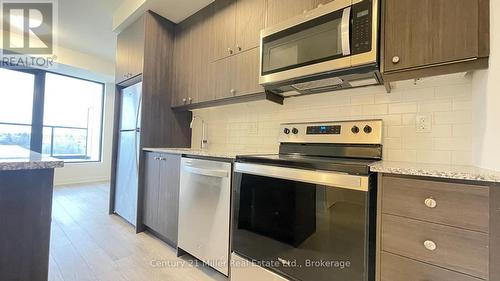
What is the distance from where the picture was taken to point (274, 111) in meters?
2.12

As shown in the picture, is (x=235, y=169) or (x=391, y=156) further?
(x=235, y=169)

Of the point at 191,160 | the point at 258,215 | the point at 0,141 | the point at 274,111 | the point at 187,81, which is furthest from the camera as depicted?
the point at 0,141

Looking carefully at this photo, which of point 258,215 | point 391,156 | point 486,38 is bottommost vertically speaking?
point 258,215

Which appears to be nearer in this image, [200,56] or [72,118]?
[200,56]

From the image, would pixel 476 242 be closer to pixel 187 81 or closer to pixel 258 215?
pixel 258 215

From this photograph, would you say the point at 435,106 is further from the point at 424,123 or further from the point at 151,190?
the point at 151,190

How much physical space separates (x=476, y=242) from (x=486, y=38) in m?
0.87

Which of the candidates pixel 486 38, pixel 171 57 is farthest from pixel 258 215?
pixel 171 57

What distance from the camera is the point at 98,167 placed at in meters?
5.47

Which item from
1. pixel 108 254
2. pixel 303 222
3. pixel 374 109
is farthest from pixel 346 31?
pixel 108 254

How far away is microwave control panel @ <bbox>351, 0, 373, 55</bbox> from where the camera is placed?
1.25 m

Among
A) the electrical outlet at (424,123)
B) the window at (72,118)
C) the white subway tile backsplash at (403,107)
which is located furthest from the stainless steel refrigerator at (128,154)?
the window at (72,118)

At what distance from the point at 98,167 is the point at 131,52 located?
3.82 m

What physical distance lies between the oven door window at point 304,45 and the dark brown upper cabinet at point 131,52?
1692 millimetres
